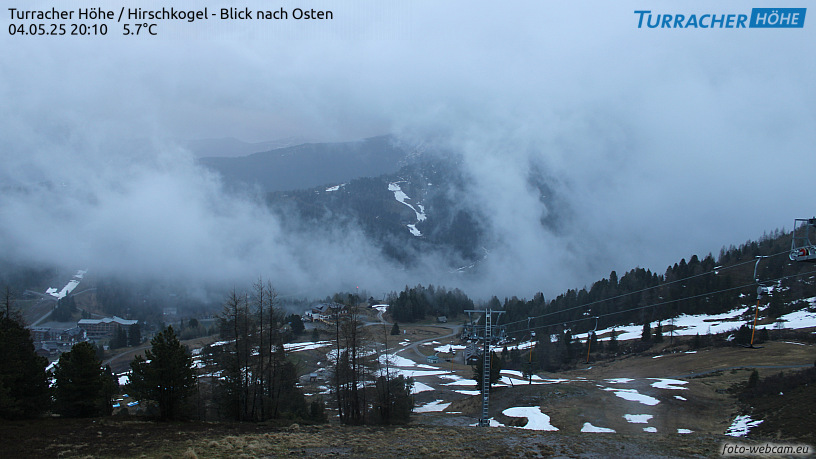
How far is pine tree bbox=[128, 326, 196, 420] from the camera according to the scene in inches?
1244

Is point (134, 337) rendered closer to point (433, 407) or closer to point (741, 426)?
point (433, 407)

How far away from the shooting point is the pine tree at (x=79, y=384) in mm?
31734

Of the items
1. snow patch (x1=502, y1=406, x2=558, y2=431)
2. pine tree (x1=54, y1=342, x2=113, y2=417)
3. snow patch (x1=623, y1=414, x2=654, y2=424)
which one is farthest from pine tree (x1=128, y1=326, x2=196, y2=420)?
snow patch (x1=623, y1=414, x2=654, y2=424)

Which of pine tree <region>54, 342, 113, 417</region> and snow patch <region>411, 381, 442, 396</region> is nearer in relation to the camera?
pine tree <region>54, 342, 113, 417</region>

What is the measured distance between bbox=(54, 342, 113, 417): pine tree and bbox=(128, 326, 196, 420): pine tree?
2.48 metres

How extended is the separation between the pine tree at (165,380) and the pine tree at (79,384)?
97.5 inches

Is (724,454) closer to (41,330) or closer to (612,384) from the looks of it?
(612,384)

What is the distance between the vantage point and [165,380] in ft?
104

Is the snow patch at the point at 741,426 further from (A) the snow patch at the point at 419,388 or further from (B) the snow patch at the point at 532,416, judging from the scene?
(A) the snow patch at the point at 419,388

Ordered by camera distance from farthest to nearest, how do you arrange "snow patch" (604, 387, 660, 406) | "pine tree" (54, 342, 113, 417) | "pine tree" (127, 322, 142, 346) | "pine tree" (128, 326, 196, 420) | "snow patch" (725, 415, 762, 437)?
"pine tree" (127, 322, 142, 346) < "snow patch" (604, 387, 660, 406) < "snow patch" (725, 415, 762, 437) < "pine tree" (54, 342, 113, 417) < "pine tree" (128, 326, 196, 420)

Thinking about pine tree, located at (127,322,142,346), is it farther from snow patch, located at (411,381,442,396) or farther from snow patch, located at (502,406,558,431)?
snow patch, located at (502,406,558,431)

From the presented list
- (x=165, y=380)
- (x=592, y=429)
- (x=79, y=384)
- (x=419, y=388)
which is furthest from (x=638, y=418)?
(x=79, y=384)

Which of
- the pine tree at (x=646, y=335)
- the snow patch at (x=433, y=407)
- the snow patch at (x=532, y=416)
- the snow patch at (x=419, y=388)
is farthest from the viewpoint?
the pine tree at (x=646, y=335)

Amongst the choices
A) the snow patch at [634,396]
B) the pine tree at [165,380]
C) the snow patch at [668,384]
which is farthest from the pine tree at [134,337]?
the snow patch at [668,384]
